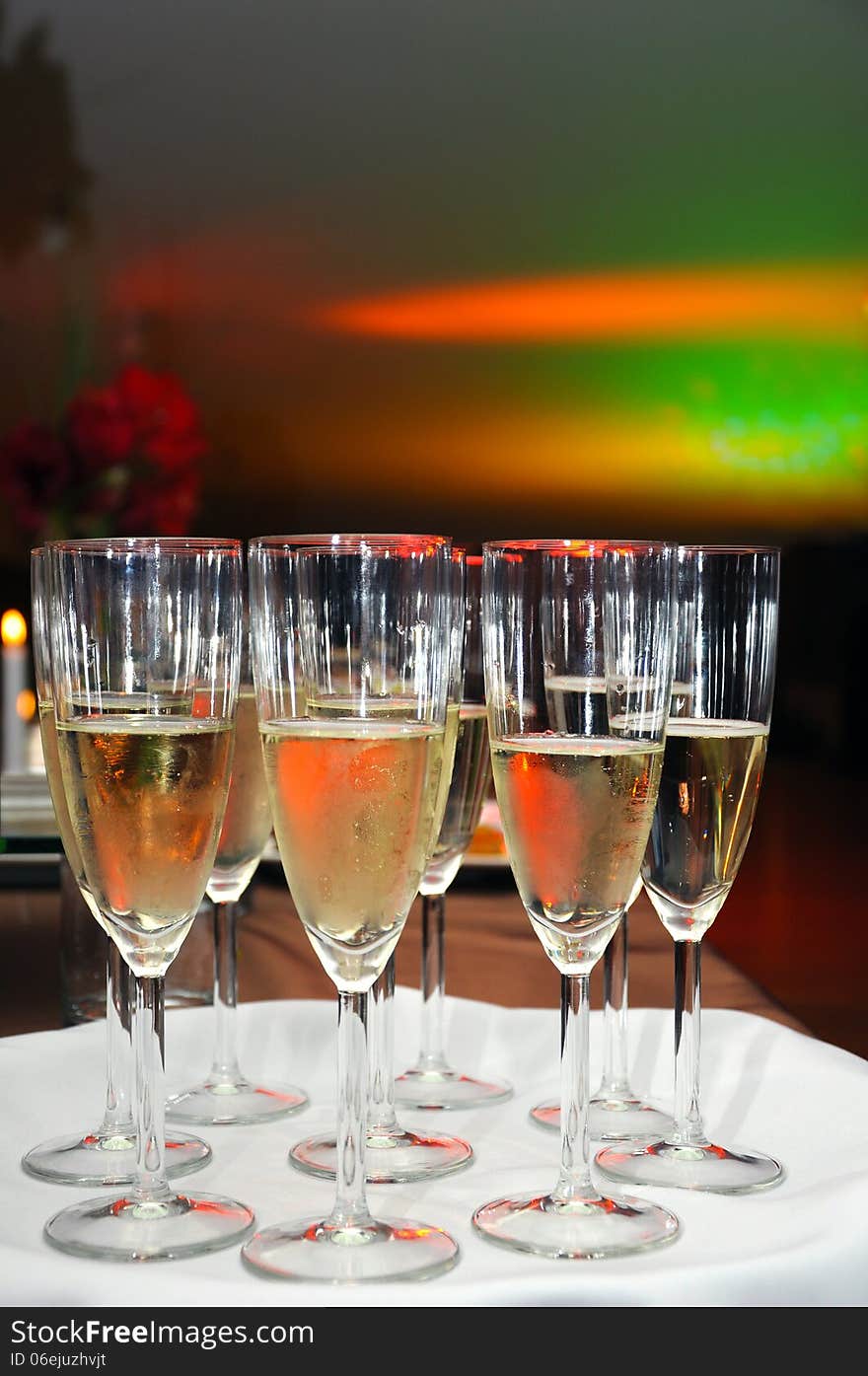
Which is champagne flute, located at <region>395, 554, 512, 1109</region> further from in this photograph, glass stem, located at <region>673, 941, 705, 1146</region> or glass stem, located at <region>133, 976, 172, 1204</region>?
glass stem, located at <region>133, 976, 172, 1204</region>

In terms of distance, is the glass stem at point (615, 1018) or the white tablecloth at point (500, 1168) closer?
the white tablecloth at point (500, 1168)

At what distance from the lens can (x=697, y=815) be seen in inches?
37.8

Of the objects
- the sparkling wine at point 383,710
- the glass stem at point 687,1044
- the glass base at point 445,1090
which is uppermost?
the sparkling wine at point 383,710

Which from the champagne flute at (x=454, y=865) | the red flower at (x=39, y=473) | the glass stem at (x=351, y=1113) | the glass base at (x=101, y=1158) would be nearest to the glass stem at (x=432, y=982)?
the champagne flute at (x=454, y=865)

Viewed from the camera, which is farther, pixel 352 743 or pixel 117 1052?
pixel 117 1052

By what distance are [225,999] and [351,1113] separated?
1.20ft

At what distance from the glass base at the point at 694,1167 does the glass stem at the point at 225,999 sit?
0.28 m

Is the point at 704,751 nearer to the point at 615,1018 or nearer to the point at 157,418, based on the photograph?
the point at 615,1018

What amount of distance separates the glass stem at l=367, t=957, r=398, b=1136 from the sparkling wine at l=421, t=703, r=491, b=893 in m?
0.11

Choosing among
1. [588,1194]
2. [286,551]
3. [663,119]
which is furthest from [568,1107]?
[663,119]

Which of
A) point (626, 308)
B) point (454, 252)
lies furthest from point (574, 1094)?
point (626, 308)

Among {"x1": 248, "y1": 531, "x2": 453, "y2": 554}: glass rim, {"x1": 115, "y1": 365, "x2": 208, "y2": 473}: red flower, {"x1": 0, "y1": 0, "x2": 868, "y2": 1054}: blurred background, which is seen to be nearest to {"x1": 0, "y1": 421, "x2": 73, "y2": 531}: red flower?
{"x1": 115, "y1": 365, "x2": 208, "y2": 473}: red flower

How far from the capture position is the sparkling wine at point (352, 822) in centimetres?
75

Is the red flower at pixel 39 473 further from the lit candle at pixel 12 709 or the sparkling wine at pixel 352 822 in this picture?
the sparkling wine at pixel 352 822
